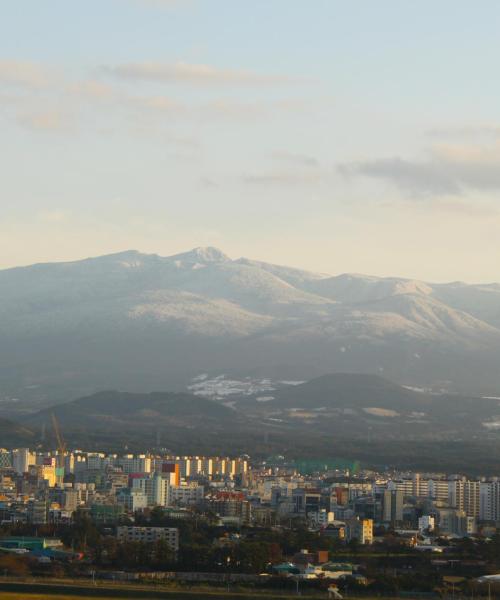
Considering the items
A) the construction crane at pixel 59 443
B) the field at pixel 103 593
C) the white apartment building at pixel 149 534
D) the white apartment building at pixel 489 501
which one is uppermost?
the construction crane at pixel 59 443

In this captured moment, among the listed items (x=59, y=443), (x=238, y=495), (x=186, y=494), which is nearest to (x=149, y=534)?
(x=238, y=495)

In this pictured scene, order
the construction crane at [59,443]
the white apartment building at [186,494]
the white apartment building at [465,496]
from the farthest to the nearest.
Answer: the construction crane at [59,443]
the white apartment building at [186,494]
the white apartment building at [465,496]

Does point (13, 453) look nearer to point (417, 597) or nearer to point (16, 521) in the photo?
point (16, 521)

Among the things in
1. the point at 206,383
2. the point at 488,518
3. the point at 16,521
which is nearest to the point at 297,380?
the point at 206,383

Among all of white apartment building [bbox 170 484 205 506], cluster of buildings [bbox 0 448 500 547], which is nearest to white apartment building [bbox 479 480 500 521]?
cluster of buildings [bbox 0 448 500 547]

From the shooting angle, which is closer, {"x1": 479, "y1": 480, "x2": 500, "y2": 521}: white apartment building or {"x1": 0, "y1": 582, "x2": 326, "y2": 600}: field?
{"x1": 0, "y1": 582, "x2": 326, "y2": 600}: field

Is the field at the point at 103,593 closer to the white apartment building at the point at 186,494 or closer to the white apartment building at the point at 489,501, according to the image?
the white apartment building at the point at 489,501

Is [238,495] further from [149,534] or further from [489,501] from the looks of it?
[149,534]

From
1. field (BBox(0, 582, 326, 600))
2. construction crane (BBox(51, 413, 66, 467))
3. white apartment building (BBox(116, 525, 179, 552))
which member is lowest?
field (BBox(0, 582, 326, 600))

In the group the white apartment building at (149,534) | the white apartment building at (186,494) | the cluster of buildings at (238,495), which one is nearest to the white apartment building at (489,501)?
the cluster of buildings at (238,495)

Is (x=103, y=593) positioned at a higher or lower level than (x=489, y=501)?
lower

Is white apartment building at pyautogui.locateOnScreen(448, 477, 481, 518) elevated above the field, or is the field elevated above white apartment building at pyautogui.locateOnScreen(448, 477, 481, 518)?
white apartment building at pyautogui.locateOnScreen(448, 477, 481, 518)

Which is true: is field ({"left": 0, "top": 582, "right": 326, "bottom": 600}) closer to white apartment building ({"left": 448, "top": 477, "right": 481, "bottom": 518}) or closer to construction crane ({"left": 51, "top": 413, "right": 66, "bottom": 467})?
white apartment building ({"left": 448, "top": 477, "right": 481, "bottom": 518})
